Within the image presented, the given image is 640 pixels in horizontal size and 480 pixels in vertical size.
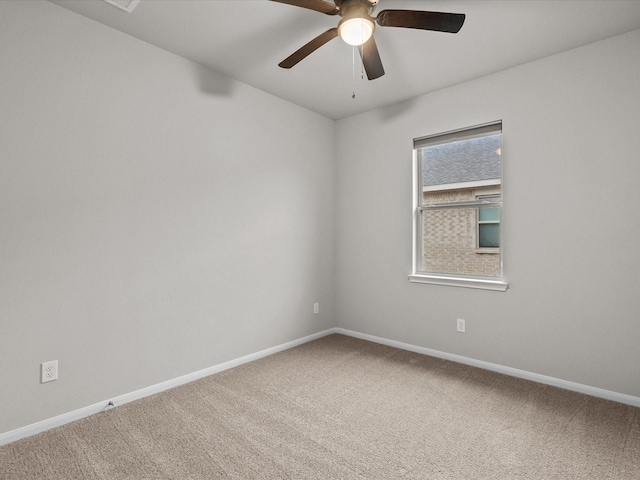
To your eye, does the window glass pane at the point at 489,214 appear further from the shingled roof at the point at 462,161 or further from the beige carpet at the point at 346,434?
the beige carpet at the point at 346,434

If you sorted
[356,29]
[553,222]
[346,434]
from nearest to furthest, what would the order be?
[356,29] → [346,434] → [553,222]

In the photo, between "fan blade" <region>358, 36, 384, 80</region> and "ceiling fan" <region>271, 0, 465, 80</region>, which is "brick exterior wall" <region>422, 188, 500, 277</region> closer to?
"fan blade" <region>358, 36, 384, 80</region>

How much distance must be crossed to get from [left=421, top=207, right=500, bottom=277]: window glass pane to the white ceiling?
122 centimetres

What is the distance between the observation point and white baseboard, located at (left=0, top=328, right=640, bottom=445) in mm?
2057

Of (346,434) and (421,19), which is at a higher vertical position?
(421,19)

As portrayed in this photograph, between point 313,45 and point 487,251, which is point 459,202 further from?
point 313,45

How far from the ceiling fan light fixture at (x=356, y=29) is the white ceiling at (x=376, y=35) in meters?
0.37

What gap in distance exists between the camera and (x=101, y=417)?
2.21 metres

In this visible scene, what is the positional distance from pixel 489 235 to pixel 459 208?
1.21ft

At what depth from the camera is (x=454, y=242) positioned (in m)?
3.37

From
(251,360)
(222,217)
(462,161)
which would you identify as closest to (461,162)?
(462,161)

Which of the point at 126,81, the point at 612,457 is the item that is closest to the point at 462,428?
the point at 612,457

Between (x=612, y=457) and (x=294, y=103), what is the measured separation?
3.66 metres

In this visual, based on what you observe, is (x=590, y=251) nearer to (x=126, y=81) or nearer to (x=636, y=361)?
(x=636, y=361)
